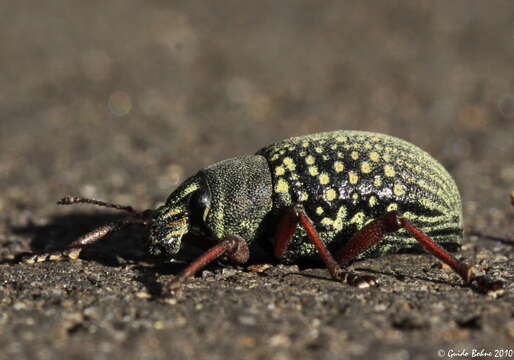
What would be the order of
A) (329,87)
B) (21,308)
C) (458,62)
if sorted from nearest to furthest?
(21,308) < (329,87) < (458,62)

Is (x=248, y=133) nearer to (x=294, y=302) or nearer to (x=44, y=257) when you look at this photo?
(x=44, y=257)

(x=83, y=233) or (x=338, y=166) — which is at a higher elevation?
(x=338, y=166)

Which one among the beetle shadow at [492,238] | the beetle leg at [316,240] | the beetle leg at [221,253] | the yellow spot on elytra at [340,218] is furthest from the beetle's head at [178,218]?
the beetle shadow at [492,238]

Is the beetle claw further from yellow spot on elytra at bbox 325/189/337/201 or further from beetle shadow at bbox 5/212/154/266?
beetle shadow at bbox 5/212/154/266

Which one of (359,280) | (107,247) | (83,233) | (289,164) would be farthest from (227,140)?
(359,280)

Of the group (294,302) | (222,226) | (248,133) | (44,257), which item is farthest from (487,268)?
(248,133)

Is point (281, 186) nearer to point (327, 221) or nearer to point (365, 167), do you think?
point (327, 221)
